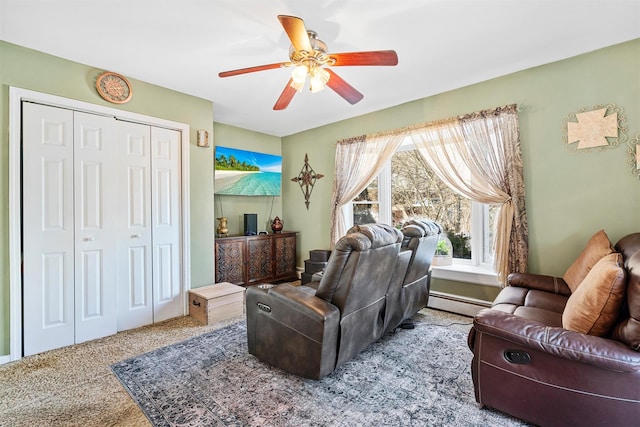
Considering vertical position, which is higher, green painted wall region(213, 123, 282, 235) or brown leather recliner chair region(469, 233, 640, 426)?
green painted wall region(213, 123, 282, 235)

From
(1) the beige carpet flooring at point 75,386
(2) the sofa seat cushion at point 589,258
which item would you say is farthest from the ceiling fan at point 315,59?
(1) the beige carpet flooring at point 75,386

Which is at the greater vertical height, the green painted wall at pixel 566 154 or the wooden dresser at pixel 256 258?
the green painted wall at pixel 566 154

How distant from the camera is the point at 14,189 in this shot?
2.39 meters

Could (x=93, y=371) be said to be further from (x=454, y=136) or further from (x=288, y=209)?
(x=454, y=136)

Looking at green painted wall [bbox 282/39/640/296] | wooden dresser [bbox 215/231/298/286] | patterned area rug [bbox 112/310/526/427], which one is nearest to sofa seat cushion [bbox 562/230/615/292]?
green painted wall [bbox 282/39/640/296]

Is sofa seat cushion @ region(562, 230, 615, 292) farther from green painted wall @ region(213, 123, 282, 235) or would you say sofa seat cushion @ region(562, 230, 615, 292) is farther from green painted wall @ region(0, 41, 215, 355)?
green painted wall @ region(213, 123, 282, 235)

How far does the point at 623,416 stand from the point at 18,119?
451 centimetres

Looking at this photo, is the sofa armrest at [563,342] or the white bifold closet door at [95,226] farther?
the white bifold closet door at [95,226]

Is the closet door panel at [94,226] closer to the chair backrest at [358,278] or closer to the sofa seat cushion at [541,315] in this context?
the chair backrest at [358,278]

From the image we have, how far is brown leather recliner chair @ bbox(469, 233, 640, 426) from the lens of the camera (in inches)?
53.7

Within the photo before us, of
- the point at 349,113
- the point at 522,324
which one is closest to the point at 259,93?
the point at 349,113

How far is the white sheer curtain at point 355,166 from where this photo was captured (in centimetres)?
394

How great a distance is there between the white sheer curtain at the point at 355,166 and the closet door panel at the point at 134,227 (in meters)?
2.53

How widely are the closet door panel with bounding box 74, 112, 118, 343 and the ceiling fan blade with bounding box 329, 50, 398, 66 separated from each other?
7.97ft
